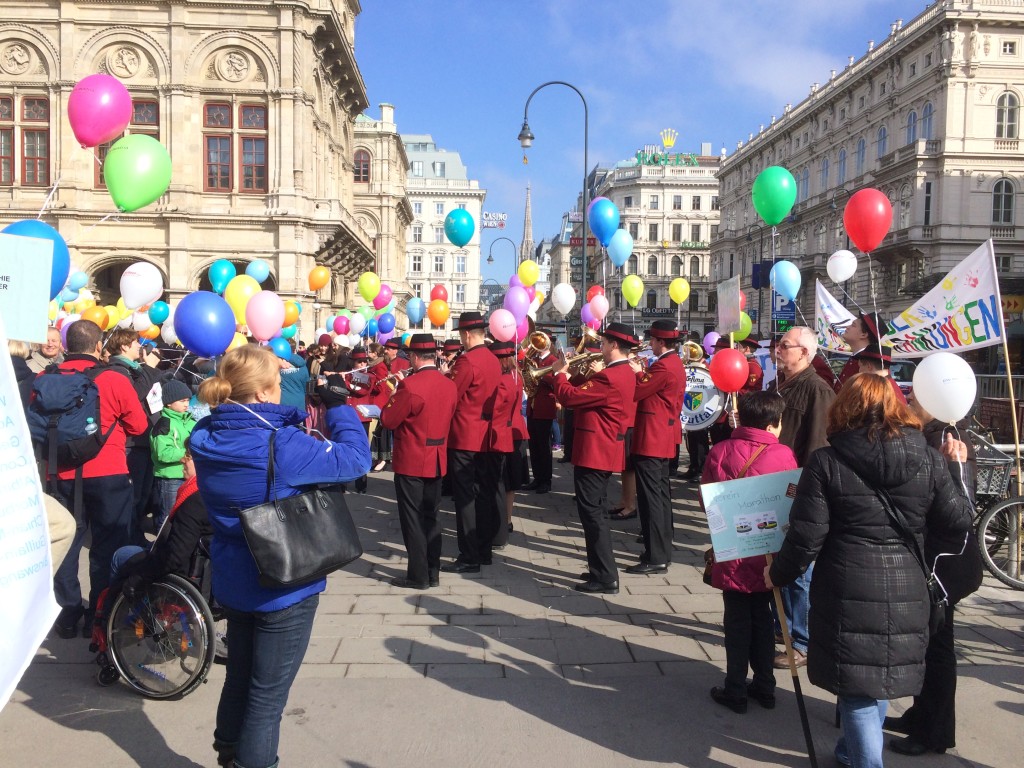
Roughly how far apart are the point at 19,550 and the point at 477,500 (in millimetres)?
4911

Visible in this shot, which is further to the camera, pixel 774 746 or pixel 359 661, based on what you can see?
pixel 359 661

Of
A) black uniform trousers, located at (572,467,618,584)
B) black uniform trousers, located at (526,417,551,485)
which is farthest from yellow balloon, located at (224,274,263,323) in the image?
black uniform trousers, located at (572,467,618,584)

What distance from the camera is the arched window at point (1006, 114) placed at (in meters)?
41.9

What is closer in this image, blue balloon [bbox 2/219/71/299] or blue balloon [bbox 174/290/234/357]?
blue balloon [bbox 2/219/71/299]

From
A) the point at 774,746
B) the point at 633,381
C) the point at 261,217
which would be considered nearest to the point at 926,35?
the point at 261,217

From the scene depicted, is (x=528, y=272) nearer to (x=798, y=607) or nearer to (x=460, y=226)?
(x=460, y=226)

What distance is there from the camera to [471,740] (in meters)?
3.68

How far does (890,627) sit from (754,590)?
0.97 meters

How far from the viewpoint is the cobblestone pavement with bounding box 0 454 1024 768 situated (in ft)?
11.8

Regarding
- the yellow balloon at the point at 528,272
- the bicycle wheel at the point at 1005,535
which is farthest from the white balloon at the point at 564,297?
the bicycle wheel at the point at 1005,535

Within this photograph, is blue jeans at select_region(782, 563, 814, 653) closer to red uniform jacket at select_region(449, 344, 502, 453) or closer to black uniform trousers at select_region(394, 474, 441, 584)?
black uniform trousers at select_region(394, 474, 441, 584)

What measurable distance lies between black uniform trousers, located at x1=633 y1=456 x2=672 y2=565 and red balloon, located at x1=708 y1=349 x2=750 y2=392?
0.83 m

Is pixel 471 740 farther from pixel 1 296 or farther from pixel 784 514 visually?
pixel 1 296

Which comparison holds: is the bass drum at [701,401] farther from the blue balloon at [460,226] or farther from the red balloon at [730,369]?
the blue balloon at [460,226]
